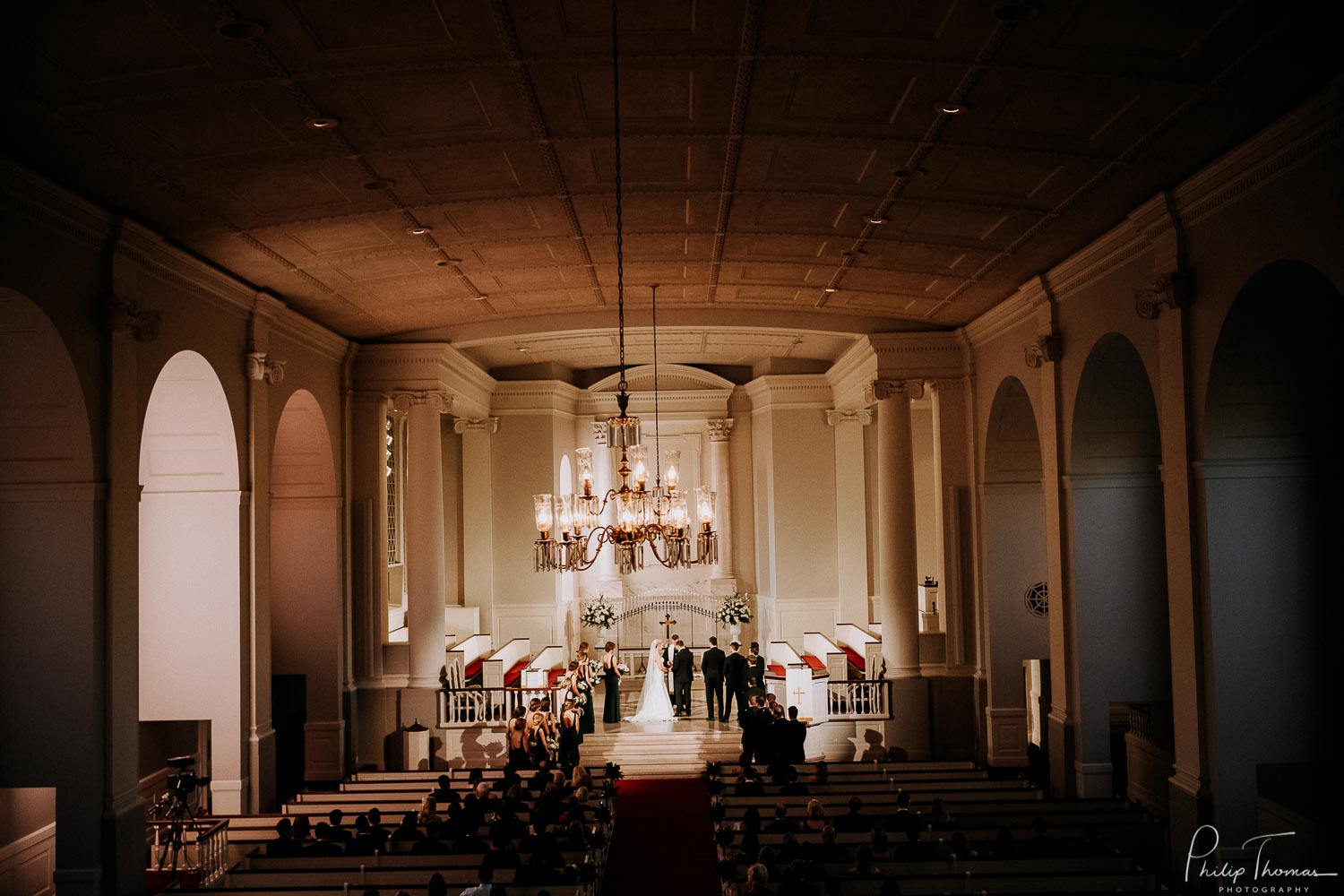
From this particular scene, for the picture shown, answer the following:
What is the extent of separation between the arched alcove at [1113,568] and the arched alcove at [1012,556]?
323 centimetres

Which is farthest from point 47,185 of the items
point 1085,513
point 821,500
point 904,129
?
point 821,500

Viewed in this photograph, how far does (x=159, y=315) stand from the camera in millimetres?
11008

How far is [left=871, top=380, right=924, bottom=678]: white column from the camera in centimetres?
1792

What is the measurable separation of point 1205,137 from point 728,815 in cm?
887

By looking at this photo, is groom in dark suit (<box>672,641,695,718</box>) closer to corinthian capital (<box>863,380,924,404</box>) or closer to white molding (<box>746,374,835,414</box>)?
corinthian capital (<box>863,380,924,404</box>)

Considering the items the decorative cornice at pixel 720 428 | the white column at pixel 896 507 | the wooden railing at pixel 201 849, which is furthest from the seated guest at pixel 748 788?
the decorative cornice at pixel 720 428

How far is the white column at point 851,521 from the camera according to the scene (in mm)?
23781

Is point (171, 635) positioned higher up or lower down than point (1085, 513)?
lower down

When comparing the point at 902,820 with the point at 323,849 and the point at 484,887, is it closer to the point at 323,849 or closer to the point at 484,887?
the point at 484,887

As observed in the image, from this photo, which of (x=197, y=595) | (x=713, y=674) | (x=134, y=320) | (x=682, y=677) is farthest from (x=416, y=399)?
(x=134, y=320)

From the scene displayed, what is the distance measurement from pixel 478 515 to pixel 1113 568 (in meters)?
15.2

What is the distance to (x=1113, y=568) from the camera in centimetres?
1352

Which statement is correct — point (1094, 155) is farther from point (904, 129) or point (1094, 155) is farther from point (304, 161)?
point (304, 161)

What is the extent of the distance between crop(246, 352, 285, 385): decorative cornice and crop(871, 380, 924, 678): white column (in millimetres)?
9752
